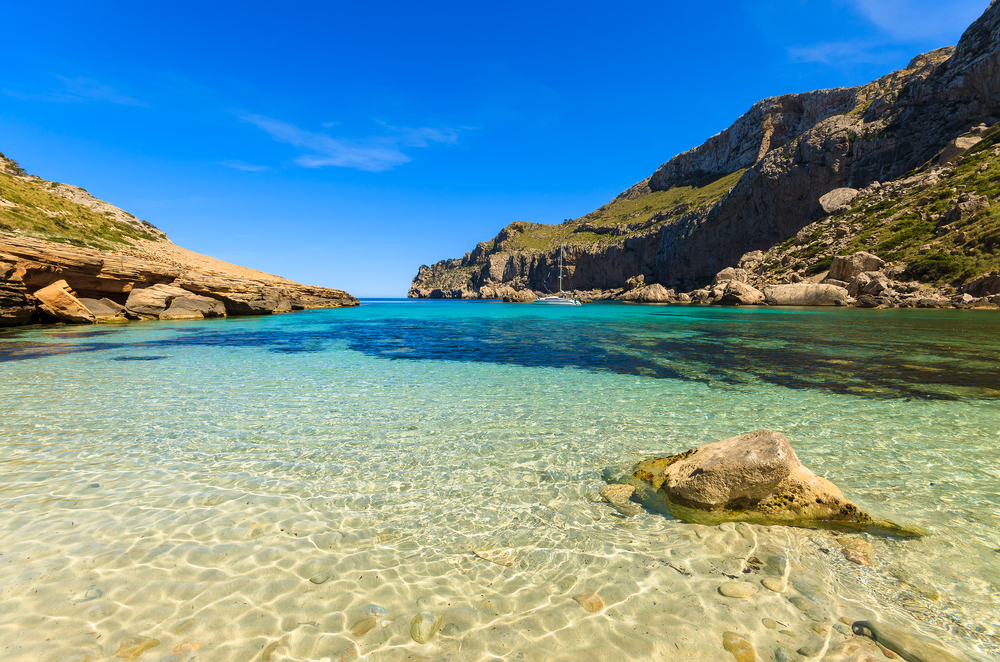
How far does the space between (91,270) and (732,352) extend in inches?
1497

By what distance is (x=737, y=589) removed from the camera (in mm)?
3324

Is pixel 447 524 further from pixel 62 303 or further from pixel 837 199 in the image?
pixel 837 199

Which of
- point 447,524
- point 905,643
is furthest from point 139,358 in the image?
point 905,643

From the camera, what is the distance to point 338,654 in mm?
2693

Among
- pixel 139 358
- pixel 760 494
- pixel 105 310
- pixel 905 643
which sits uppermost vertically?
pixel 105 310

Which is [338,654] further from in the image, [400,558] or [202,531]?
[202,531]

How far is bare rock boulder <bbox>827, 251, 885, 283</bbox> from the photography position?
50031 mm

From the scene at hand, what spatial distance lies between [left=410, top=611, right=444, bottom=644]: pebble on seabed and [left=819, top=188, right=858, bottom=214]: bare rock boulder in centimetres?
9711

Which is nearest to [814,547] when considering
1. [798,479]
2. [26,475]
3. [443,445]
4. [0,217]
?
[798,479]

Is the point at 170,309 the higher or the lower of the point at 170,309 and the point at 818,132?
the lower

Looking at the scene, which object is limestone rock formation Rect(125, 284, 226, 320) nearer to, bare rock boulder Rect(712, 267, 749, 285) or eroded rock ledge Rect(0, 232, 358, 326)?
eroded rock ledge Rect(0, 232, 358, 326)

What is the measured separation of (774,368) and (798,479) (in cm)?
1056

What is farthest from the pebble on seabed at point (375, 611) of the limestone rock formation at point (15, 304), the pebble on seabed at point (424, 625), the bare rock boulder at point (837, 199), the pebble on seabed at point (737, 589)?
the bare rock boulder at point (837, 199)

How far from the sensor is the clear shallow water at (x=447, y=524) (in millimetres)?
2891
